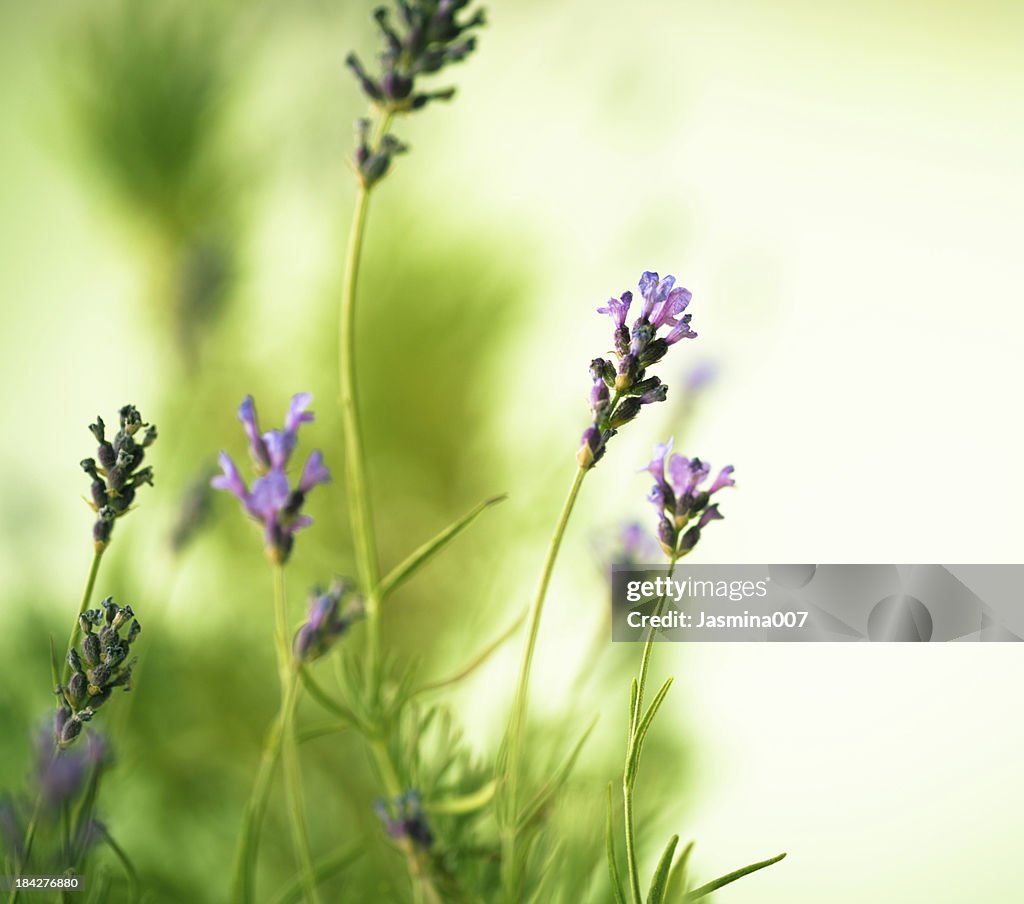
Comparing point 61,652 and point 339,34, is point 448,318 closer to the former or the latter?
point 339,34

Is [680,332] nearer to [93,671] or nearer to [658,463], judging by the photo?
[658,463]

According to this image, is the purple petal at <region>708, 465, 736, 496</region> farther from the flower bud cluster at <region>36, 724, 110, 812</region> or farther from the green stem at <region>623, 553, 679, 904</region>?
the flower bud cluster at <region>36, 724, 110, 812</region>

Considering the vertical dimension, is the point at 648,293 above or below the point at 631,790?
above

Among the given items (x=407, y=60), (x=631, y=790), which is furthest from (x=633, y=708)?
(x=407, y=60)

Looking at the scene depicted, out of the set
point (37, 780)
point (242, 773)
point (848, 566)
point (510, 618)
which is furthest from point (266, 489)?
point (510, 618)

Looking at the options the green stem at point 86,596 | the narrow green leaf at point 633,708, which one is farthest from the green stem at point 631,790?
the green stem at point 86,596
